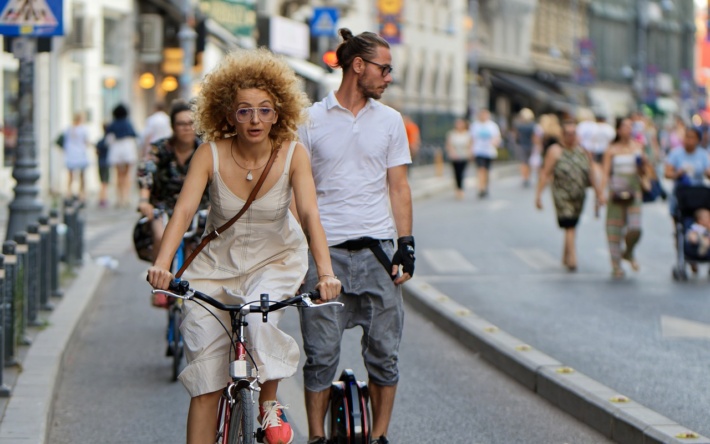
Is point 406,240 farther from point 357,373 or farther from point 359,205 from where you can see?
point 357,373

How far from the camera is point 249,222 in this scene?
5.45 metres

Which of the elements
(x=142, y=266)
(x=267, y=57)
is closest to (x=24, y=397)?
(x=267, y=57)

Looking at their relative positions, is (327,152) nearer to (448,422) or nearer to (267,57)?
(267,57)

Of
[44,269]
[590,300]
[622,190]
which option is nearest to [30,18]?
[44,269]

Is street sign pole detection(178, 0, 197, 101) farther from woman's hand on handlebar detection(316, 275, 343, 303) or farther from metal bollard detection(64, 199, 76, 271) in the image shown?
woman's hand on handlebar detection(316, 275, 343, 303)

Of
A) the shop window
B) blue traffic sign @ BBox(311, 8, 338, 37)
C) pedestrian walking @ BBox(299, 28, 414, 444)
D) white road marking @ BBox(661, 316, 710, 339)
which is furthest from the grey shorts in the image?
the shop window

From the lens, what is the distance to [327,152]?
6.18 metres

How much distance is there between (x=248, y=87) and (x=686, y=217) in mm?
10226

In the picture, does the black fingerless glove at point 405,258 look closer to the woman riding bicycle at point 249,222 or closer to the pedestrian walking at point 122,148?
the woman riding bicycle at point 249,222

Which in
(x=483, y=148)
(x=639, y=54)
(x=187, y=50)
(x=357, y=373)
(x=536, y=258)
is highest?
(x=639, y=54)

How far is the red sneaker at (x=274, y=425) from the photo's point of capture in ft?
17.3

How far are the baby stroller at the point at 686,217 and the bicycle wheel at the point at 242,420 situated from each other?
10183mm

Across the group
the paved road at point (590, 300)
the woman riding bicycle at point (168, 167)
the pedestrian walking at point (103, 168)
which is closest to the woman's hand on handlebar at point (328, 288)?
the paved road at point (590, 300)

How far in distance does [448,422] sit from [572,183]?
845 centimetres
